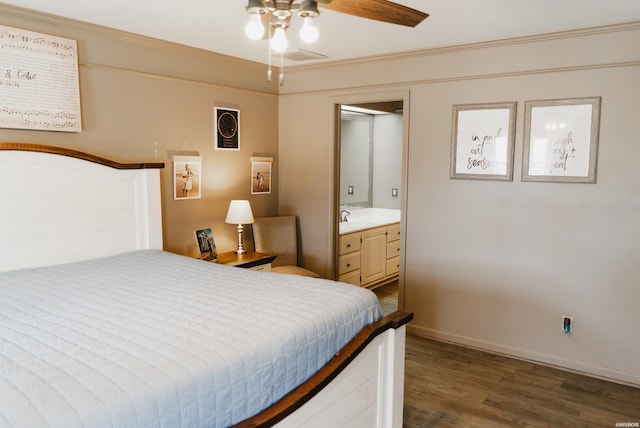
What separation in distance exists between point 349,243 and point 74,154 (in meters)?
2.67

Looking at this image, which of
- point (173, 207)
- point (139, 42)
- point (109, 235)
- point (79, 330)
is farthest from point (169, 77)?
point (79, 330)

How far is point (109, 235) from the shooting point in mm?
3248

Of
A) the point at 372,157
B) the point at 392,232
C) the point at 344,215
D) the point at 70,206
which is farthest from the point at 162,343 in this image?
the point at 372,157

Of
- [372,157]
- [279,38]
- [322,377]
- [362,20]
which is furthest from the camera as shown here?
[372,157]

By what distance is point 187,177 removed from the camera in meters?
3.84

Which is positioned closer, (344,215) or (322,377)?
(322,377)

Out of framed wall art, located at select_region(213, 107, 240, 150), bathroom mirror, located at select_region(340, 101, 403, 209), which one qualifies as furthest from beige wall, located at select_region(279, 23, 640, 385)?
bathroom mirror, located at select_region(340, 101, 403, 209)

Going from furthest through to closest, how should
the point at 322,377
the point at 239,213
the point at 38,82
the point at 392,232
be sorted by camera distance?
the point at 392,232, the point at 239,213, the point at 38,82, the point at 322,377

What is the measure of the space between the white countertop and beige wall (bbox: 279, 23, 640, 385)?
0.75 m

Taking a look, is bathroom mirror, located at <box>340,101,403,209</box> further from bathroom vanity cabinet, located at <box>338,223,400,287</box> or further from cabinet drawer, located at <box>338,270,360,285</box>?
cabinet drawer, located at <box>338,270,360,285</box>

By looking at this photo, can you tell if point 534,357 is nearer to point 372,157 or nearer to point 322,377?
point 322,377

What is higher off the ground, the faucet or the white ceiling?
the white ceiling

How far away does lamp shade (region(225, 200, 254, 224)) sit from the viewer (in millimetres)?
3971

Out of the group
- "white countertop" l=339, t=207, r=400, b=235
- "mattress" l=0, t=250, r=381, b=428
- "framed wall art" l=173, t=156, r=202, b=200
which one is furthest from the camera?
"white countertop" l=339, t=207, r=400, b=235
